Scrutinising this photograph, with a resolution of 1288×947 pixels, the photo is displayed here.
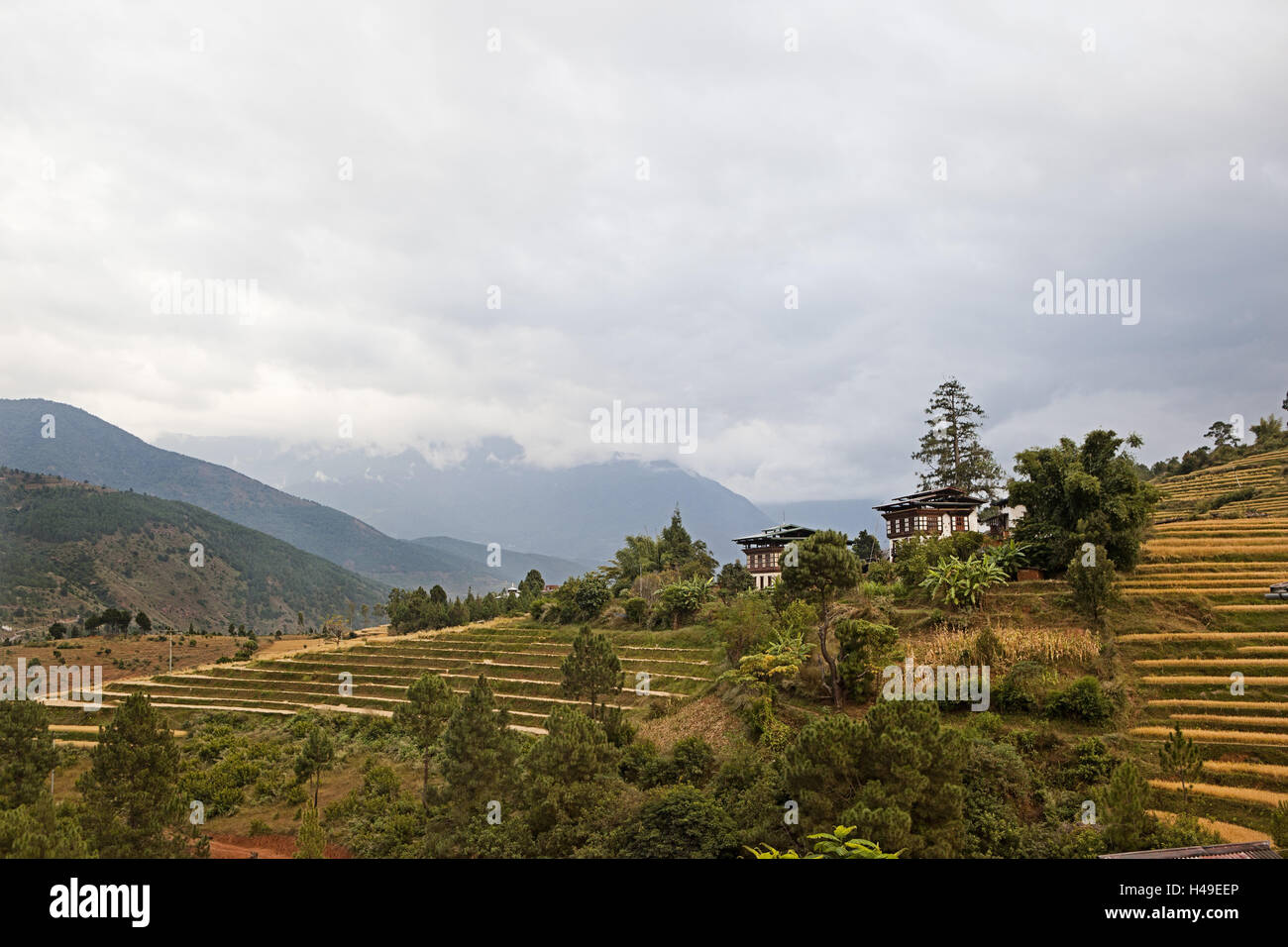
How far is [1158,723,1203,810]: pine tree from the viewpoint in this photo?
56.5 ft

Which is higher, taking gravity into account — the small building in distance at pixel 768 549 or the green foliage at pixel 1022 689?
the small building in distance at pixel 768 549

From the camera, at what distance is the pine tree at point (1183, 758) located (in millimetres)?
17219

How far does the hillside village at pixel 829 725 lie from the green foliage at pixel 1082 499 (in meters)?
0.11

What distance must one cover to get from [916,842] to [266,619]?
186 meters

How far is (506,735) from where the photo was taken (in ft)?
78.8

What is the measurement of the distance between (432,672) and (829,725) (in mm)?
41627

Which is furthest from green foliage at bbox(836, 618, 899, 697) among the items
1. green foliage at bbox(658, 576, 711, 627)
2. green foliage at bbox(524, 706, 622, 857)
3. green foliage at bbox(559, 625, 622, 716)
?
green foliage at bbox(658, 576, 711, 627)

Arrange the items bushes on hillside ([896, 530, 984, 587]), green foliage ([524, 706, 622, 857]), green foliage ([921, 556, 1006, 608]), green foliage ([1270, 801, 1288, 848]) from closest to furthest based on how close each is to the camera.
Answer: green foliage ([1270, 801, 1288, 848])
green foliage ([524, 706, 622, 857])
green foliage ([921, 556, 1006, 608])
bushes on hillside ([896, 530, 984, 587])

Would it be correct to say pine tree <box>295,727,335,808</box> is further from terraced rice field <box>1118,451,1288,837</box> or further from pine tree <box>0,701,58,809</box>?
terraced rice field <box>1118,451,1288,837</box>

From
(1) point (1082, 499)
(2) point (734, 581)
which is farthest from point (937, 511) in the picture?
(1) point (1082, 499)

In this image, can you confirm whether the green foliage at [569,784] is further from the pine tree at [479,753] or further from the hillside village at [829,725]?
the pine tree at [479,753]

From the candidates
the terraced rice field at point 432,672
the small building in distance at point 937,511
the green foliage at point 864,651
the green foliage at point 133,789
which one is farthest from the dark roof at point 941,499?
the green foliage at point 133,789

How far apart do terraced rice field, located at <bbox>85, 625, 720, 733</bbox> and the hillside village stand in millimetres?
372
